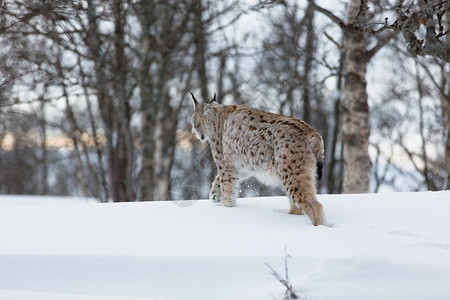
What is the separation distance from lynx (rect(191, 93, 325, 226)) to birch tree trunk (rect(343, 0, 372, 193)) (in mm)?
4246

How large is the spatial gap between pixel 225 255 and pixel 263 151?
6.29ft

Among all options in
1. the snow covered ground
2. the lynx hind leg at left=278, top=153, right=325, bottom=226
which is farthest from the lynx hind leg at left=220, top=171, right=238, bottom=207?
the lynx hind leg at left=278, top=153, right=325, bottom=226

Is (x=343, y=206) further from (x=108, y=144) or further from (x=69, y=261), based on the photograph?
(x=108, y=144)

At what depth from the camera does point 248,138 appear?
239 inches

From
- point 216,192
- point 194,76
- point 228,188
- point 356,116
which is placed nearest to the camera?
point 228,188

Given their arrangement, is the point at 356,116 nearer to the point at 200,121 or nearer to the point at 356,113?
the point at 356,113

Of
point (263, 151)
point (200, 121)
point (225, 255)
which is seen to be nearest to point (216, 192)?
point (200, 121)

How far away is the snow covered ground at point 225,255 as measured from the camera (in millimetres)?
3787

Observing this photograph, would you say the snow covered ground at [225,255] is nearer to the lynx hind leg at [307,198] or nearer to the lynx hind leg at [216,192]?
the lynx hind leg at [307,198]

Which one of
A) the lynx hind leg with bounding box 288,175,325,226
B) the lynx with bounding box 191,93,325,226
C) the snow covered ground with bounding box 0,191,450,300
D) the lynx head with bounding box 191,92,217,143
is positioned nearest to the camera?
the snow covered ground with bounding box 0,191,450,300

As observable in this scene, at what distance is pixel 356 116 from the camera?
34.8ft

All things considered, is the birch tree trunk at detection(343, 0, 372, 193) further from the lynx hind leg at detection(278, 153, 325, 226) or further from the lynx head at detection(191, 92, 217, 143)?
the lynx hind leg at detection(278, 153, 325, 226)

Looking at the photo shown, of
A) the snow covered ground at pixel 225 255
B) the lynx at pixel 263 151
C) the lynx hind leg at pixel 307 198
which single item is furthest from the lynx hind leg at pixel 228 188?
the lynx hind leg at pixel 307 198

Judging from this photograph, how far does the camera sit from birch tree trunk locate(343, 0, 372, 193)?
418 inches
